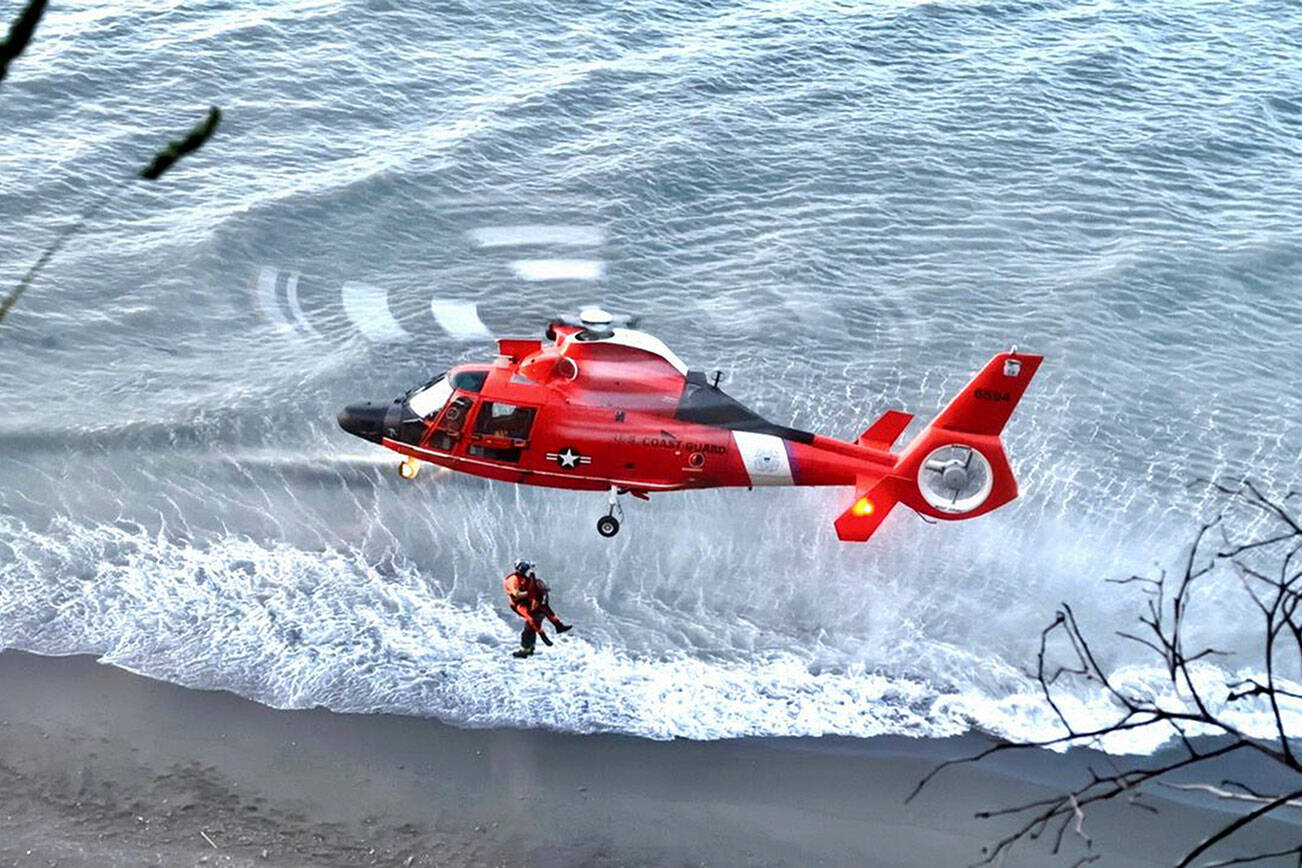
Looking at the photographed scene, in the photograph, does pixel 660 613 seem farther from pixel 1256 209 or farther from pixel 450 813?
pixel 1256 209

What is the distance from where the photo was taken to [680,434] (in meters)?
14.9

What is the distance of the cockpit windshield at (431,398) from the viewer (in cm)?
1526

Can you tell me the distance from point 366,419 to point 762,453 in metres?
4.15

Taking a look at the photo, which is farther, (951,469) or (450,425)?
(450,425)

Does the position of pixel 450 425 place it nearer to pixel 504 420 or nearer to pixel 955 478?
pixel 504 420

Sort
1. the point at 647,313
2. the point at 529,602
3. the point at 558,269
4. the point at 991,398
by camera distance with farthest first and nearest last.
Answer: the point at 647,313 → the point at 558,269 → the point at 991,398 → the point at 529,602

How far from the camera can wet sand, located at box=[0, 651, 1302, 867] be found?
12773 mm

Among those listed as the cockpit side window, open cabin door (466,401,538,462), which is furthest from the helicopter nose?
open cabin door (466,401,538,462)

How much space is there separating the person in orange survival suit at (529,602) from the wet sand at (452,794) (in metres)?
1.02

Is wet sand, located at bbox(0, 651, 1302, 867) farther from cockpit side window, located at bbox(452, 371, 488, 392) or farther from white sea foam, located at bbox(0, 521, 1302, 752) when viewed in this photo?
cockpit side window, located at bbox(452, 371, 488, 392)

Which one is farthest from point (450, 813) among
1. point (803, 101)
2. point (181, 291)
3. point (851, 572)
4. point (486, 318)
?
point (803, 101)

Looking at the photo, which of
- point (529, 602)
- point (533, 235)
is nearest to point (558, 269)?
point (533, 235)

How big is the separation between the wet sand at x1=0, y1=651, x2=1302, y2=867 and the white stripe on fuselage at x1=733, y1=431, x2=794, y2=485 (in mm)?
2657

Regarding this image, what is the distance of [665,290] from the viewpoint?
22.6 meters
